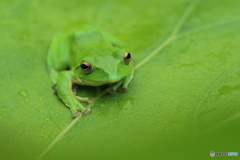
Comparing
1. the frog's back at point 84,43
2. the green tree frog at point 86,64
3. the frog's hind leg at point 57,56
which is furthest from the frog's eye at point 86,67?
the frog's hind leg at point 57,56

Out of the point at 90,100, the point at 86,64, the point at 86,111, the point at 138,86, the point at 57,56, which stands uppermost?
the point at 57,56

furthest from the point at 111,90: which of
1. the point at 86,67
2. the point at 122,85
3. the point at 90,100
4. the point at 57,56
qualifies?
the point at 57,56

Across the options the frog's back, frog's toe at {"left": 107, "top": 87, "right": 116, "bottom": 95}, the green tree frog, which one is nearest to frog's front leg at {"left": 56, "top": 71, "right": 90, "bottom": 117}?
the green tree frog

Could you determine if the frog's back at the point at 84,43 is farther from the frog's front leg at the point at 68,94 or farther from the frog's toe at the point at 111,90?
the frog's toe at the point at 111,90

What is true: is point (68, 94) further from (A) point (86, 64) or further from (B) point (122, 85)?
(B) point (122, 85)

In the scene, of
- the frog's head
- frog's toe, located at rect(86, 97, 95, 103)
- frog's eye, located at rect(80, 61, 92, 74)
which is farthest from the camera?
frog's toe, located at rect(86, 97, 95, 103)

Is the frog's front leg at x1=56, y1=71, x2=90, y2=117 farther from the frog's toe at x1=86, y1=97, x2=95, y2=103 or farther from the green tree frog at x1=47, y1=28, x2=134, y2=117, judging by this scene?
the frog's toe at x1=86, y1=97, x2=95, y2=103
